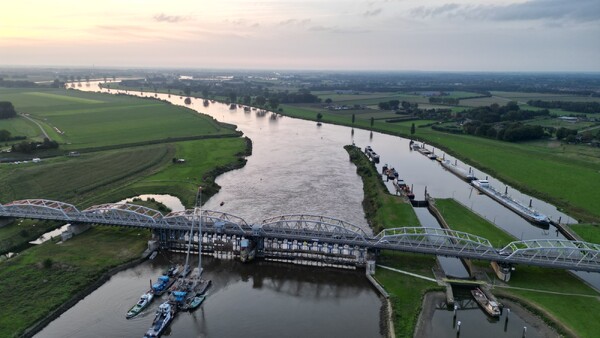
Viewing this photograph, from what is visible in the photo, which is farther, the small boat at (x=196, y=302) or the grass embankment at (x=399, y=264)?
the small boat at (x=196, y=302)

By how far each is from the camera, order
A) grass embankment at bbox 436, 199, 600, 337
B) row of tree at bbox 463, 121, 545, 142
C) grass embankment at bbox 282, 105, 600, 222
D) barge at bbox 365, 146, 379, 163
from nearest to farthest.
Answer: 1. grass embankment at bbox 436, 199, 600, 337
2. grass embankment at bbox 282, 105, 600, 222
3. barge at bbox 365, 146, 379, 163
4. row of tree at bbox 463, 121, 545, 142

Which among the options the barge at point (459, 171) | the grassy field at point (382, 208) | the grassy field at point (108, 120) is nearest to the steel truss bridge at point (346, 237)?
the grassy field at point (382, 208)

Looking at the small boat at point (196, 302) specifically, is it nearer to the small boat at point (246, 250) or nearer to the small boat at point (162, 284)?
the small boat at point (162, 284)

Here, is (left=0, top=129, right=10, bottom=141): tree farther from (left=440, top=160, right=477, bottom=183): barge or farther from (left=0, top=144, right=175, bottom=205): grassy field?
(left=440, top=160, right=477, bottom=183): barge

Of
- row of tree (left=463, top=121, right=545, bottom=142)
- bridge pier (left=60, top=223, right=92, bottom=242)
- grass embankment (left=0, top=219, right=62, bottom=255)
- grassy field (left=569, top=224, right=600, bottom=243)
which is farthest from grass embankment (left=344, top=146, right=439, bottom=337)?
row of tree (left=463, top=121, right=545, bottom=142)

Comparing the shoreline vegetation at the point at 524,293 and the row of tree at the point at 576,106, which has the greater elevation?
the row of tree at the point at 576,106
